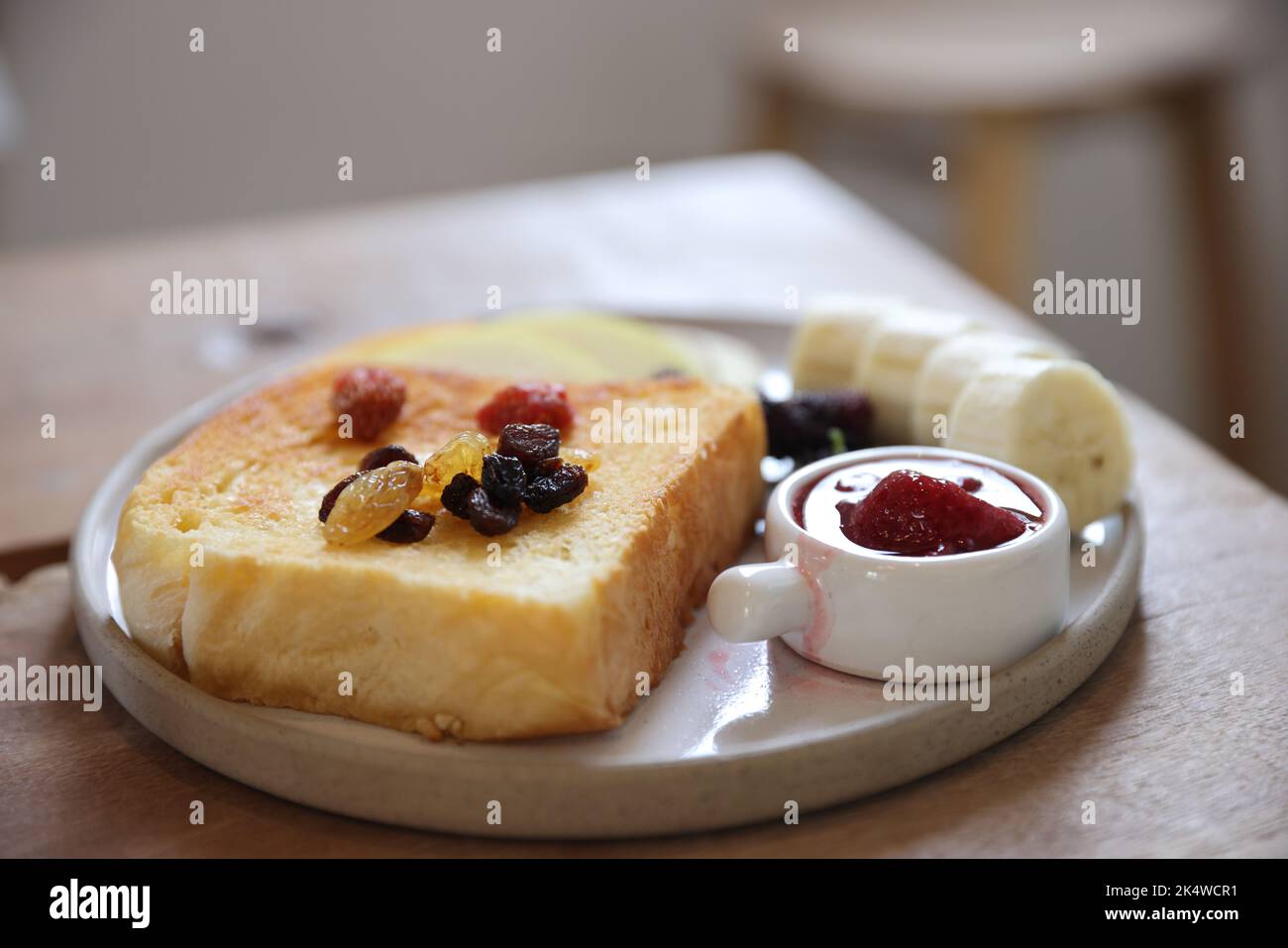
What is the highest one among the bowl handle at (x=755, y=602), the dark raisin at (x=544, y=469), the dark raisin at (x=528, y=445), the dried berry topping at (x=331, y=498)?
the dark raisin at (x=528, y=445)

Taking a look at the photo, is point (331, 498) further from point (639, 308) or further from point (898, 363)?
point (639, 308)

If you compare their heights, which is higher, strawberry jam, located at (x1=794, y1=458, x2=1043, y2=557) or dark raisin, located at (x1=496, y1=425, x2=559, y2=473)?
dark raisin, located at (x1=496, y1=425, x2=559, y2=473)

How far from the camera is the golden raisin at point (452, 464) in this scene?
5.20 ft

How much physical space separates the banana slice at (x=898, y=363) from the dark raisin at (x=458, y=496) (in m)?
0.87

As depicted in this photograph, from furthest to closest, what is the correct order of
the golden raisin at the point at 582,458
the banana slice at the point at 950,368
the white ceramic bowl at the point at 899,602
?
the banana slice at the point at 950,368
the golden raisin at the point at 582,458
the white ceramic bowl at the point at 899,602

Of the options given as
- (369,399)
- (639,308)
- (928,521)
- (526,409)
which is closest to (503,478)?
(526,409)

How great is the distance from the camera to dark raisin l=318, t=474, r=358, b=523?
156 centimetres

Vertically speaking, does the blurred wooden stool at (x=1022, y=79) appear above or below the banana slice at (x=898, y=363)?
above

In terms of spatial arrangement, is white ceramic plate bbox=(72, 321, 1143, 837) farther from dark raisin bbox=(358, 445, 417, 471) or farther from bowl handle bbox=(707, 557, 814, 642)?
dark raisin bbox=(358, 445, 417, 471)

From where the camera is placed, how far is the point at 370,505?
1.49 metres

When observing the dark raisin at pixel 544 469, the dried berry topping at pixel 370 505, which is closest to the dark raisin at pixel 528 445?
the dark raisin at pixel 544 469

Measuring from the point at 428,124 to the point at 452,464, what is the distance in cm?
513

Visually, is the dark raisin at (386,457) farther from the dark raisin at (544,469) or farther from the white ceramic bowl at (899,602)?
the white ceramic bowl at (899,602)

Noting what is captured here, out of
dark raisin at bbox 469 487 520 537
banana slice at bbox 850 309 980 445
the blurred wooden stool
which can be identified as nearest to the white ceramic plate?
dark raisin at bbox 469 487 520 537
